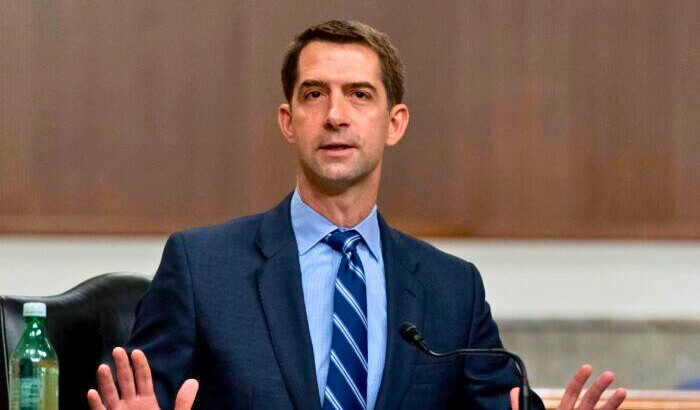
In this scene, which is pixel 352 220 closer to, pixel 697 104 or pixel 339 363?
pixel 339 363

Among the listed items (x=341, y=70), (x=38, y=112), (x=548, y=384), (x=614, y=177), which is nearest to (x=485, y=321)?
(x=341, y=70)

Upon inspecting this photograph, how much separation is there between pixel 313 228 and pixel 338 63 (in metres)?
0.32

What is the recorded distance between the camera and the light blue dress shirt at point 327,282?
7.78 ft

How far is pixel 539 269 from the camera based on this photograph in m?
3.71

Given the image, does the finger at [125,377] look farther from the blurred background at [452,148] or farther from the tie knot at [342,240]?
the blurred background at [452,148]

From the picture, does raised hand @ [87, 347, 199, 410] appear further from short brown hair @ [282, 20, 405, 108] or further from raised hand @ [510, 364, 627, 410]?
short brown hair @ [282, 20, 405, 108]

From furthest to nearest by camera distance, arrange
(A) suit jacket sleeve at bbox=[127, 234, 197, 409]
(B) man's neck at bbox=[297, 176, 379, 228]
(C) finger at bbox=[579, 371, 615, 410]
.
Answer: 1. (B) man's neck at bbox=[297, 176, 379, 228]
2. (A) suit jacket sleeve at bbox=[127, 234, 197, 409]
3. (C) finger at bbox=[579, 371, 615, 410]

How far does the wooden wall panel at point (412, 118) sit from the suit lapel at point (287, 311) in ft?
4.17

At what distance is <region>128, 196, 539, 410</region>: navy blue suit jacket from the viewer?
2305 millimetres

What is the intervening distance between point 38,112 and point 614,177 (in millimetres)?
1678

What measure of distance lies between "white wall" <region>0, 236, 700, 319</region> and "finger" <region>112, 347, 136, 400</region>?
1.65 metres

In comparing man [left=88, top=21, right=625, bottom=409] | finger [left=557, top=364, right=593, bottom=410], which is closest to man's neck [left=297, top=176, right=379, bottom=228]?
man [left=88, top=21, right=625, bottom=409]

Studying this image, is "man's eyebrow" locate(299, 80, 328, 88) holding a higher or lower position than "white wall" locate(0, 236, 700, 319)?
higher

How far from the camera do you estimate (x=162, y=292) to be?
2.37 meters
